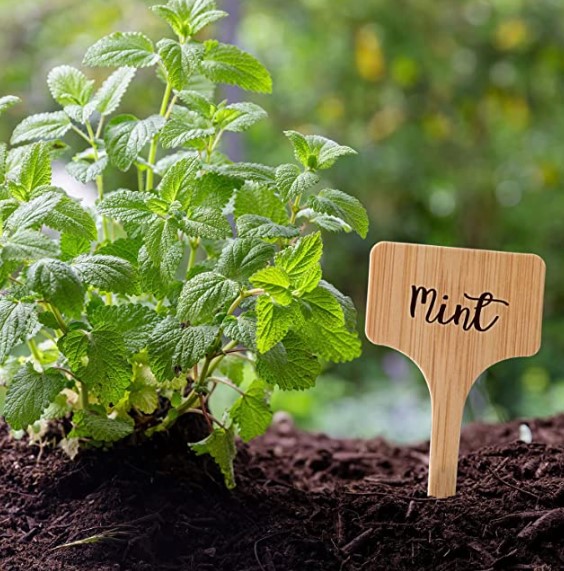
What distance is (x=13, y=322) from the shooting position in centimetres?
87

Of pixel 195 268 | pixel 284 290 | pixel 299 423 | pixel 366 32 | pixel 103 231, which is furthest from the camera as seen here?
pixel 366 32

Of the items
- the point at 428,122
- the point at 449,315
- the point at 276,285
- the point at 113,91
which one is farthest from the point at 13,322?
the point at 428,122

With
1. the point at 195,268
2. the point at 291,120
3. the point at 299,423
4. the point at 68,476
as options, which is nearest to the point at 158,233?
the point at 195,268

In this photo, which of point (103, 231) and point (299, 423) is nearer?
point (103, 231)

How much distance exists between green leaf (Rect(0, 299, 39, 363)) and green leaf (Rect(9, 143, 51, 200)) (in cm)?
16

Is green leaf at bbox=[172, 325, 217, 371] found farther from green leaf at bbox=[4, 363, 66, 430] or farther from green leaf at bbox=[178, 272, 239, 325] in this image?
green leaf at bbox=[4, 363, 66, 430]

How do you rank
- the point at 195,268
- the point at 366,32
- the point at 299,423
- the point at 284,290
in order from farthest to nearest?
the point at 366,32 < the point at 299,423 < the point at 195,268 < the point at 284,290

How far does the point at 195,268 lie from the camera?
1009mm

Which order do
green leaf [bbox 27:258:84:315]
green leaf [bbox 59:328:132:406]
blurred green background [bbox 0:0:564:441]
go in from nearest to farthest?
1. green leaf [bbox 27:258:84:315]
2. green leaf [bbox 59:328:132:406]
3. blurred green background [bbox 0:0:564:441]

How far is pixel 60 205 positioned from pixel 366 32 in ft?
8.64

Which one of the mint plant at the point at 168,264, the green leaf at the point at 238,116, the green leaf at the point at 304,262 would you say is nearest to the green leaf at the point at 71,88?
the mint plant at the point at 168,264

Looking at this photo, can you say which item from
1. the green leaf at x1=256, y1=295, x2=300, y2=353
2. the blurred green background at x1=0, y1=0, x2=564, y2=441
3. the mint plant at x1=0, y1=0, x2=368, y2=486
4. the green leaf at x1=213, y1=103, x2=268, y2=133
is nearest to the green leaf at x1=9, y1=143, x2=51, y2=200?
the mint plant at x1=0, y1=0, x2=368, y2=486

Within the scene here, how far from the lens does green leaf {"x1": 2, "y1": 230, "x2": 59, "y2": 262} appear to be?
2.78 feet

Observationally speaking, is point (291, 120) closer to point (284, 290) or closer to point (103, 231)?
point (103, 231)
